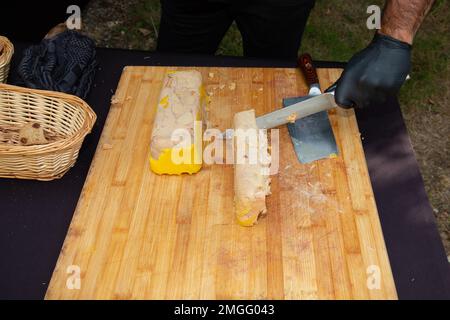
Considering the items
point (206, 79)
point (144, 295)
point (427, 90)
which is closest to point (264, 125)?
point (206, 79)

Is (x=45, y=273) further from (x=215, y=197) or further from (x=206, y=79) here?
(x=206, y=79)

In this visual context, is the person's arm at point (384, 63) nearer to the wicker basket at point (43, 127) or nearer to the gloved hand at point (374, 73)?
the gloved hand at point (374, 73)

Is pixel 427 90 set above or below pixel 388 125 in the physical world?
below

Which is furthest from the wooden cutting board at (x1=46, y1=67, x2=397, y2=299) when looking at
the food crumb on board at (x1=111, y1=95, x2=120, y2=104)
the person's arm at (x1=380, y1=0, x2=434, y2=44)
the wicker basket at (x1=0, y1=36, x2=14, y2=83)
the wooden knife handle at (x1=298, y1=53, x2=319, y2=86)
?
the wicker basket at (x1=0, y1=36, x2=14, y2=83)

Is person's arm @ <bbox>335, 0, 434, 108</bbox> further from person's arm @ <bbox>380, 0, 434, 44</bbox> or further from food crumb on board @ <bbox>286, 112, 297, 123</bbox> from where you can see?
food crumb on board @ <bbox>286, 112, 297, 123</bbox>

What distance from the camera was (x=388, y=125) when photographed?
7.70 ft

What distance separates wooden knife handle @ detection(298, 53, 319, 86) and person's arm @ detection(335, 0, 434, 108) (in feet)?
1.10

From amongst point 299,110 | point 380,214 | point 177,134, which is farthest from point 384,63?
point 177,134

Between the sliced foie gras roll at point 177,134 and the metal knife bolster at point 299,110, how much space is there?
289mm

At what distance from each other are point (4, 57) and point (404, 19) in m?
1.78

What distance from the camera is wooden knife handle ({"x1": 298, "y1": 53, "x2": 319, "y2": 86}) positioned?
244 centimetres

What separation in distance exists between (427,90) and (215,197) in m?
2.75

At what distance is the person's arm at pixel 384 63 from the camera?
207 centimetres

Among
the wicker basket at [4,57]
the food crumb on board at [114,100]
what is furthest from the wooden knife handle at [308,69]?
the wicker basket at [4,57]
